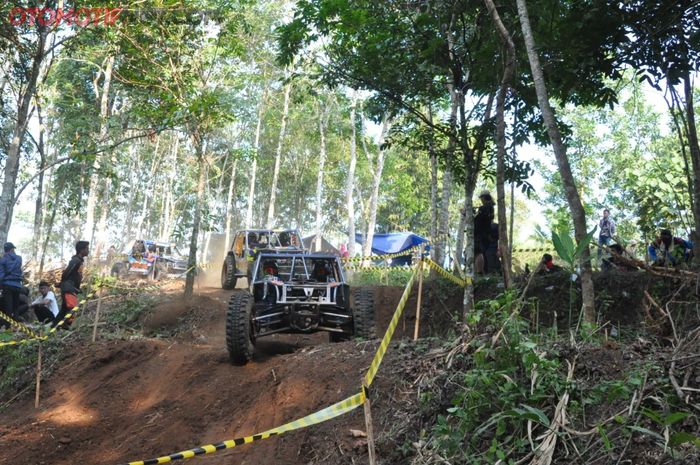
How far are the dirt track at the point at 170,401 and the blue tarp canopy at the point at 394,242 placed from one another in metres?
18.3

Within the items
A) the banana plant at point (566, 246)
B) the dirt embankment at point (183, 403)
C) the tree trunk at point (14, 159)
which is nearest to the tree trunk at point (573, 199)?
the banana plant at point (566, 246)

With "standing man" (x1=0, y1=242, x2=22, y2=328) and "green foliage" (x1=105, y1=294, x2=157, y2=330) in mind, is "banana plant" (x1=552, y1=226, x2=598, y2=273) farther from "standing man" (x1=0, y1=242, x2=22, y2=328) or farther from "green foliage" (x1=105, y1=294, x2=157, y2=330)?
"green foliage" (x1=105, y1=294, x2=157, y2=330)

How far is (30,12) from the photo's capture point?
11.9 m

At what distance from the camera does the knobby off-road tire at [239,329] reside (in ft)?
28.0

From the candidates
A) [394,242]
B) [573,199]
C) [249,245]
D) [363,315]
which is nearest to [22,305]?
[363,315]

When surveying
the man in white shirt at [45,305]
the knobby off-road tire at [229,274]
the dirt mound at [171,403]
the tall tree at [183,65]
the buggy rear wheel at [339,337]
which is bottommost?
the dirt mound at [171,403]

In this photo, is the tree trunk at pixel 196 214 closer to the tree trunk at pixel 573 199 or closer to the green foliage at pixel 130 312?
the green foliage at pixel 130 312

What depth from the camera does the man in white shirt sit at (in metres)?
12.2

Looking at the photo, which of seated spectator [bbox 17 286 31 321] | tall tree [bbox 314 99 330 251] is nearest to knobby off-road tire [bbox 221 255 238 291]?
seated spectator [bbox 17 286 31 321]

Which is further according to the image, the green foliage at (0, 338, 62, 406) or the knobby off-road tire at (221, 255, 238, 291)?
the knobby off-road tire at (221, 255, 238, 291)

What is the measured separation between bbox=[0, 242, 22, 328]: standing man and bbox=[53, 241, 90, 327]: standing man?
0.87 meters

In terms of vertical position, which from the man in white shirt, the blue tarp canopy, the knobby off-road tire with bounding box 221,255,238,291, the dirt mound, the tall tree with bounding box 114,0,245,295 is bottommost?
the dirt mound

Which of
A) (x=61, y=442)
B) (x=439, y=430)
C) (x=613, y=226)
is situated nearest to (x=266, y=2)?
(x=613, y=226)

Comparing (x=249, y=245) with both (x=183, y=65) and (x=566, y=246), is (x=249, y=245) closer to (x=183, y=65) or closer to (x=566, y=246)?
(x=183, y=65)
